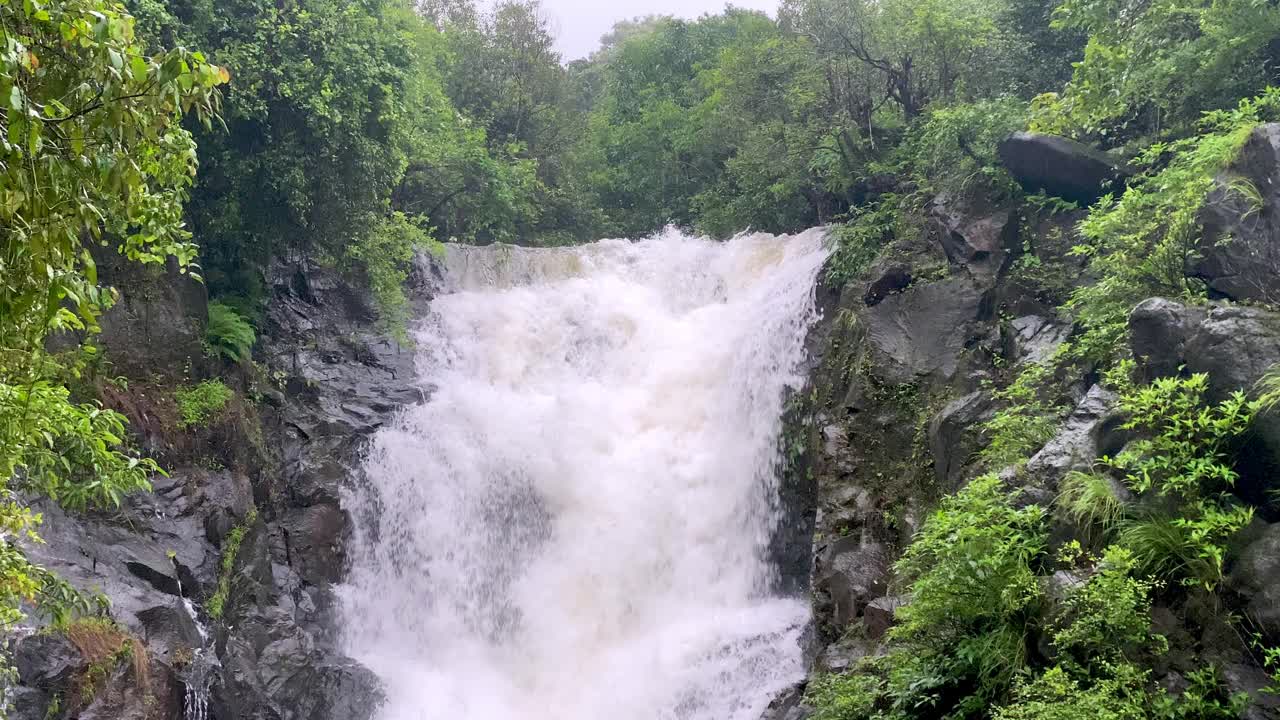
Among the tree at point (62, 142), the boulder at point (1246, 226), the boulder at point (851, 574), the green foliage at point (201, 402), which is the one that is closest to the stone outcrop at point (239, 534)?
the green foliage at point (201, 402)

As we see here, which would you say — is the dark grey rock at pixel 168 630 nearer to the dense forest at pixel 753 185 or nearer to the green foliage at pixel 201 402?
the dense forest at pixel 753 185

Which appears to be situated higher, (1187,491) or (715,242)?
(715,242)

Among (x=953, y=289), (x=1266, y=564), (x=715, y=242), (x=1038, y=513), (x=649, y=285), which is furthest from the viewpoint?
(x=715, y=242)

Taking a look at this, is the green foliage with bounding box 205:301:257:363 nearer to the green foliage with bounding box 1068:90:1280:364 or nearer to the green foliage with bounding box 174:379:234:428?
the green foliage with bounding box 174:379:234:428

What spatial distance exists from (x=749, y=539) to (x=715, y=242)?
9373mm

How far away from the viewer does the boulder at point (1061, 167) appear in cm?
1148

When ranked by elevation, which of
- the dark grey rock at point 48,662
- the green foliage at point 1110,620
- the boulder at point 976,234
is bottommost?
the dark grey rock at point 48,662

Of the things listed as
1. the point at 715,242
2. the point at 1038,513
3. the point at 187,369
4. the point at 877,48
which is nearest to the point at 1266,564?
the point at 1038,513

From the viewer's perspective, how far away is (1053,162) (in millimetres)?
11875

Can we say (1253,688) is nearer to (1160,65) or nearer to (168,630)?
(1160,65)

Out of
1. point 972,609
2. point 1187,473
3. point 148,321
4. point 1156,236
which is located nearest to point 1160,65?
point 1156,236

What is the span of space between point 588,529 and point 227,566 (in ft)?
15.8

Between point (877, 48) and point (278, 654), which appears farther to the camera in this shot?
Answer: point (877, 48)

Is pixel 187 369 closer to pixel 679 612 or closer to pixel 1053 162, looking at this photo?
pixel 679 612
